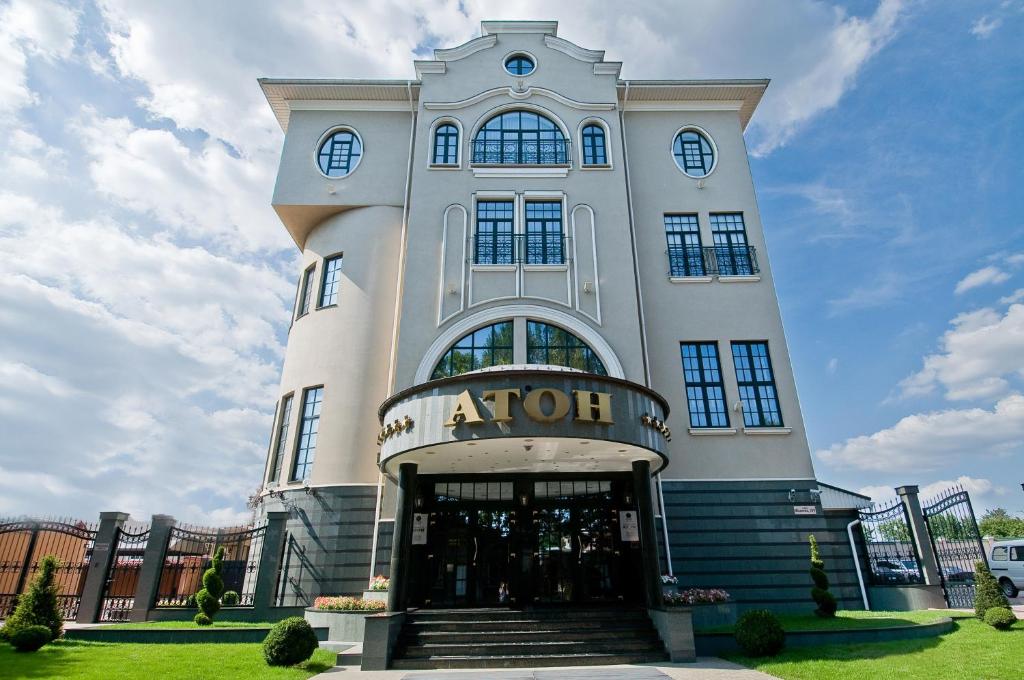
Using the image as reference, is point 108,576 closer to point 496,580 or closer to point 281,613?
point 281,613

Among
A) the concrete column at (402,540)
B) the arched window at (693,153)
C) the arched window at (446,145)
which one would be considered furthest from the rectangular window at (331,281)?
the arched window at (693,153)

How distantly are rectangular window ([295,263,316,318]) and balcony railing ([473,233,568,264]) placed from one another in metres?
6.33

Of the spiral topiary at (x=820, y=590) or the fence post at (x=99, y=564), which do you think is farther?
the fence post at (x=99, y=564)

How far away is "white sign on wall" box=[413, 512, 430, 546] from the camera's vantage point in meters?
14.2

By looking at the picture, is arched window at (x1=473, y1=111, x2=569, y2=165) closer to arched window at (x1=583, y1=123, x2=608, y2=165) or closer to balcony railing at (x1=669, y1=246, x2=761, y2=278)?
arched window at (x1=583, y1=123, x2=608, y2=165)

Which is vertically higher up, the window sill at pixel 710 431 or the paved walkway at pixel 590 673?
the window sill at pixel 710 431

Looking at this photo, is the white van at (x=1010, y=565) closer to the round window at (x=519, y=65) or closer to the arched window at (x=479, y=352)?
the arched window at (x=479, y=352)

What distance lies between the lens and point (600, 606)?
13.0 metres

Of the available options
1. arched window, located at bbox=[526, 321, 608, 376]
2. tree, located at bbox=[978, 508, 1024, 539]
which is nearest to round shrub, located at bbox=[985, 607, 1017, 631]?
arched window, located at bbox=[526, 321, 608, 376]

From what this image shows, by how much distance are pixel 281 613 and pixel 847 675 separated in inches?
514

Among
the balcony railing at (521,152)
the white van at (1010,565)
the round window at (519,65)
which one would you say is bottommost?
the white van at (1010,565)

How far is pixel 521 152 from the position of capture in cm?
1988

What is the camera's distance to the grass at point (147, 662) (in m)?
9.16

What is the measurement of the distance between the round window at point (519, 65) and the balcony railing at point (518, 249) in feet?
24.1
